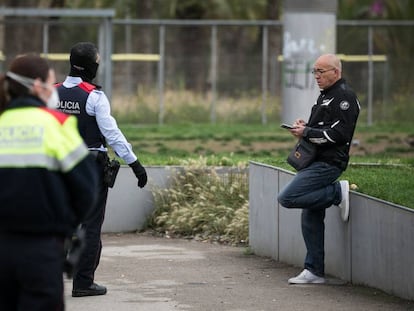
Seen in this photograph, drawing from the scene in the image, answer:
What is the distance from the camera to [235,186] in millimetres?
13031

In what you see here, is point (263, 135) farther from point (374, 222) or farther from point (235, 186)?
point (374, 222)

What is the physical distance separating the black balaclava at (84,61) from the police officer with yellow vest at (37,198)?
3318mm

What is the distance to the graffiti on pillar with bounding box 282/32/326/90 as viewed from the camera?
18953mm

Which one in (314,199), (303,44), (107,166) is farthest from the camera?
(303,44)

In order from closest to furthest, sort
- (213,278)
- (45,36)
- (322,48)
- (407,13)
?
1. (213,278)
2. (322,48)
3. (45,36)
4. (407,13)

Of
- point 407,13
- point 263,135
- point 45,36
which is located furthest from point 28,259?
point 407,13

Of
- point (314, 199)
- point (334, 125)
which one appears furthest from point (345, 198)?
point (334, 125)

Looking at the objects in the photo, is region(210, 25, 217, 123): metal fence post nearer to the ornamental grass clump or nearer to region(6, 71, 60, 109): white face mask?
the ornamental grass clump

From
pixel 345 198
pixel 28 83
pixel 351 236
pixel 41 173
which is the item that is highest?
pixel 28 83

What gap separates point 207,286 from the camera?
960 cm

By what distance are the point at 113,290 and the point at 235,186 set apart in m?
3.81

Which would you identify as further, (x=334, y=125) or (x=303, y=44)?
(x=303, y=44)

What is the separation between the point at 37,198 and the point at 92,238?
3.61 metres

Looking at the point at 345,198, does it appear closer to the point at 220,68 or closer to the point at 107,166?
the point at 107,166
